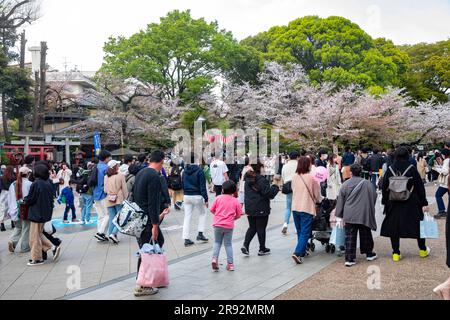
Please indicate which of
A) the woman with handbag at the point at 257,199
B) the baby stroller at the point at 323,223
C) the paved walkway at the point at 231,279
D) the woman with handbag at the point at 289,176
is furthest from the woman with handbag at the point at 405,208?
the woman with handbag at the point at 289,176

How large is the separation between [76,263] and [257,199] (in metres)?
3.06

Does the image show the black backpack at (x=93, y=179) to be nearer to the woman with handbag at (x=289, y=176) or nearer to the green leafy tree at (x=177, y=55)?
the woman with handbag at (x=289, y=176)

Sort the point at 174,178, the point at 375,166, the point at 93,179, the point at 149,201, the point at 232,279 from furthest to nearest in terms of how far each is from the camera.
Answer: the point at 375,166, the point at 174,178, the point at 93,179, the point at 232,279, the point at 149,201

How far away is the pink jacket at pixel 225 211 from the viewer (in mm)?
6052

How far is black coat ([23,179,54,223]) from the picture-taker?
22.2ft

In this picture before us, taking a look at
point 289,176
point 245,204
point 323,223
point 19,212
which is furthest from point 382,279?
point 19,212

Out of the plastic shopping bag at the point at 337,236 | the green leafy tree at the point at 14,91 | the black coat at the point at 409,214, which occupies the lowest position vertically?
the plastic shopping bag at the point at 337,236

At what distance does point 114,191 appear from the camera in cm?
841

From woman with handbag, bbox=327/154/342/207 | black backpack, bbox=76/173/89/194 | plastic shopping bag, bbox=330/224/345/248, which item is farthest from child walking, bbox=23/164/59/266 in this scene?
woman with handbag, bbox=327/154/342/207

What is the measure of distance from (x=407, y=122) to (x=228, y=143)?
12867 millimetres

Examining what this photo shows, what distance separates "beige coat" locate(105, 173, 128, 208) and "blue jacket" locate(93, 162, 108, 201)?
0.46 m

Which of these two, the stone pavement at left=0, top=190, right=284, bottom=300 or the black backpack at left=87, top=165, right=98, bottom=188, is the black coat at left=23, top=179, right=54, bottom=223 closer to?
the stone pavement at left=0, top=190, right=284, bottom=300

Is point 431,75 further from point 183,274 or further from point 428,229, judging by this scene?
point 183,274
